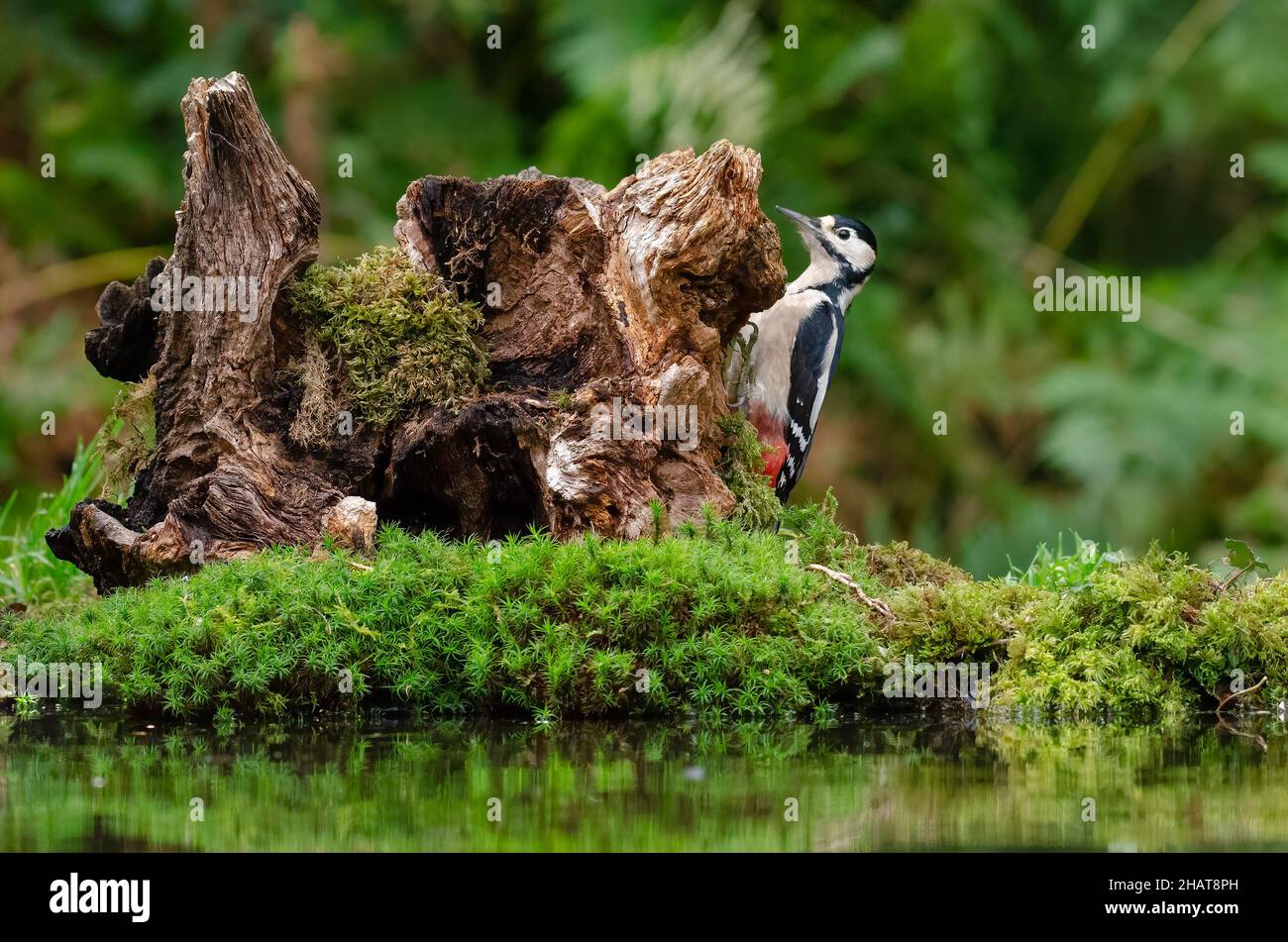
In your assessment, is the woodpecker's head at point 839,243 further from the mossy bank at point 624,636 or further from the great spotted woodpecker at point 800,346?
the mossy bank at point 624,636

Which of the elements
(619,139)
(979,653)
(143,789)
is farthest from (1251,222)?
(143,789)

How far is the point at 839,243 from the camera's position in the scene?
22.2ft

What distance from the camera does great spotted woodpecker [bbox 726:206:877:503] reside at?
6.05 m

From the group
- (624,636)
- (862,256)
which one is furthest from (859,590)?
(862,256)

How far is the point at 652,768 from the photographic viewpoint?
11.1ft

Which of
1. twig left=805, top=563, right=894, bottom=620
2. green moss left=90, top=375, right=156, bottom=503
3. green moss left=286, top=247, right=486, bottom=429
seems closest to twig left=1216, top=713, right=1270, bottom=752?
twig left=805, top=563, right=894, bottom=620

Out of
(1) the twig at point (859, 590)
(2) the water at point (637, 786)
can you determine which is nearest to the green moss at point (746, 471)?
(1) the twig at point (859, 590)

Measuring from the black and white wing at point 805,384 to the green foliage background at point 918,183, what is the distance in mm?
2000

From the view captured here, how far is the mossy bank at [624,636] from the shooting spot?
4062mm

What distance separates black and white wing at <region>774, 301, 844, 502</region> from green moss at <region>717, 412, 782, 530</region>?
38.1 inches

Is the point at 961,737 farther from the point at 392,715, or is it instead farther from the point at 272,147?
the point at 272,147

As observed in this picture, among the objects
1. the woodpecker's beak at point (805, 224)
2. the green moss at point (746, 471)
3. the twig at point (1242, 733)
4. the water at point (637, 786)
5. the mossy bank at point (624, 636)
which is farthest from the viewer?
the woodpecker's beak at point (805, 224)

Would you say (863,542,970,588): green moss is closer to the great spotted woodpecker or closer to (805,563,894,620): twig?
(805,563,894,620): twig

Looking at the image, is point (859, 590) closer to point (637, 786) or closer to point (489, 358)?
point (489, 358)
